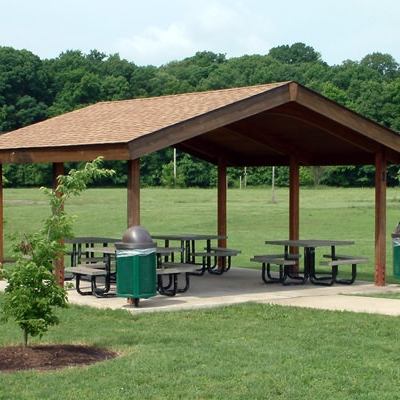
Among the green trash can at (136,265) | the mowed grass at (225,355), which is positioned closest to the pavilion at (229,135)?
the green trash can at (136,265)

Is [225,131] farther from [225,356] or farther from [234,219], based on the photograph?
[234,219]

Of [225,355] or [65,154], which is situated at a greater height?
[65,154]

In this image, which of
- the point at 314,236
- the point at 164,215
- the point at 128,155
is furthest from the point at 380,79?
the point at 128,155

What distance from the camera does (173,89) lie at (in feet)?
298

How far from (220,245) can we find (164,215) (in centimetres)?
2223

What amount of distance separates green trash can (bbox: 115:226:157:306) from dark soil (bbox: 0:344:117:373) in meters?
2.63

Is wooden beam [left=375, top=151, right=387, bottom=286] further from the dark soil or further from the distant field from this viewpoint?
the dark soil

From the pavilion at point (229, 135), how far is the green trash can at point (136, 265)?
1.84 feet

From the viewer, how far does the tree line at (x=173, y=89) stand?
72.8m

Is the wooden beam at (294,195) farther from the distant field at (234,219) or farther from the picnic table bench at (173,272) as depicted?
the picnic table bench at (173,272)

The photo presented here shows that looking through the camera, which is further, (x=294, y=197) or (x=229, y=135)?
(x=294, y=197)

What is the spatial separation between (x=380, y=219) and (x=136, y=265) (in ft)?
17.2

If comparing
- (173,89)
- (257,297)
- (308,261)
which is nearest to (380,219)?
(308,261)

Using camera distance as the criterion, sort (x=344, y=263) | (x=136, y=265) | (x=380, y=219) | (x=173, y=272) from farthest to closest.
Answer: (x=344, y=263)
(x=380, y=219)
(x=173, y=272)
(x=136, y=265)
